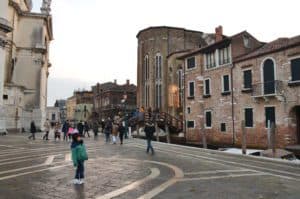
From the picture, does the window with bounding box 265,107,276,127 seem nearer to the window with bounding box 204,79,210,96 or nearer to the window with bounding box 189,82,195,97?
the window with bounding box 204,79,210,96

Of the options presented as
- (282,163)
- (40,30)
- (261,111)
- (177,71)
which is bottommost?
(282,163)

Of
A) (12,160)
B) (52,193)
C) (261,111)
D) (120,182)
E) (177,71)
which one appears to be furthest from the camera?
(177,71)

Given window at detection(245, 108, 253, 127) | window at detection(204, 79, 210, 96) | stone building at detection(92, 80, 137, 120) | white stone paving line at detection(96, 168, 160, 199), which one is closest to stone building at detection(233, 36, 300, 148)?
window at detection(245, 108, 253, 127)

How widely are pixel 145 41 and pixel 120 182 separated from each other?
43.0 metres

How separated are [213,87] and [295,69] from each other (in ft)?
30.0

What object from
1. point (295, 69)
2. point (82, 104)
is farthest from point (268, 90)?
point (82, 104)

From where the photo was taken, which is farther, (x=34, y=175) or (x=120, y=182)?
(x=34, y=175)

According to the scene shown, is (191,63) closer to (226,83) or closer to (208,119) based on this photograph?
(226,83)

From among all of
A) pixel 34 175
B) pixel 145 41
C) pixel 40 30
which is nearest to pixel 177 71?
pixel 145 41

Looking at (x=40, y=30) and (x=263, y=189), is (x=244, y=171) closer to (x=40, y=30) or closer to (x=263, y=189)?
(x=263, y=189)

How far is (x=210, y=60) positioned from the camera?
31.5 m

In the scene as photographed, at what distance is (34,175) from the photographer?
8922 mm

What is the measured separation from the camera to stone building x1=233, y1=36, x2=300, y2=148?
23.1 meters

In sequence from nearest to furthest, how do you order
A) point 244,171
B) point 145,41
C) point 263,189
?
point 263,189 < point 244,171 < point 145,41
